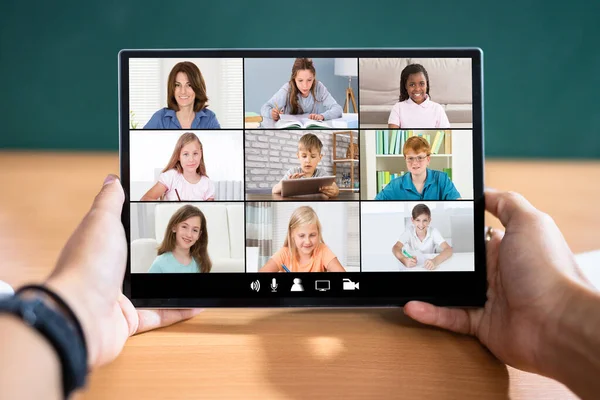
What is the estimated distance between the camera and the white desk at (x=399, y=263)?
2.26 ft

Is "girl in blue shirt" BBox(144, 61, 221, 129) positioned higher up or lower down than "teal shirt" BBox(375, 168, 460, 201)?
higher up

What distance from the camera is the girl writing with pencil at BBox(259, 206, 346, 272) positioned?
2.25 ft

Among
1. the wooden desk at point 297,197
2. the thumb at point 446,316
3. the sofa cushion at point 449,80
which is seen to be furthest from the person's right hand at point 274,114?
the thumb at point 446,316

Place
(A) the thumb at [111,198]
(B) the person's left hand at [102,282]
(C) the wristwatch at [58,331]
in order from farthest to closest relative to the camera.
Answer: (A) the thumb at [111,198]
(B) the person's left hand at [102,282]
(C) the wristwatch at [58,331]

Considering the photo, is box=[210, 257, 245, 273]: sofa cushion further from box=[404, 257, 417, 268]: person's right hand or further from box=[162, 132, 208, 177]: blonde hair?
Answer: box=[404, 257, 417, 268]: person's right hand

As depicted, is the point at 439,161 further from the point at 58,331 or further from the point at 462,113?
the point at 58,331

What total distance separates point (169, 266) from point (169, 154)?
16 cm

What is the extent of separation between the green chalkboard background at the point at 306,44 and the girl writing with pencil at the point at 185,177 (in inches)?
29.4

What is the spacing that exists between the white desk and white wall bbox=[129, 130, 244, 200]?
22 centimetres

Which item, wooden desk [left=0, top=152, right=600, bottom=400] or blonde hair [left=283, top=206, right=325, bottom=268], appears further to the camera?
blonde hair [left=283, top=206, right=325, bottom=268]

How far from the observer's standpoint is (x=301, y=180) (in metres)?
0.69

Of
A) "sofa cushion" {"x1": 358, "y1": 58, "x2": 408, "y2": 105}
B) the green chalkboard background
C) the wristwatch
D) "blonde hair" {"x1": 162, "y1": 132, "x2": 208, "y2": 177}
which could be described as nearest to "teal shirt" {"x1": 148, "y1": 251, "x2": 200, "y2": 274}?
"blonde hair" {"x1": 162, "y1": 132, "x2": 208, "y2": 177}

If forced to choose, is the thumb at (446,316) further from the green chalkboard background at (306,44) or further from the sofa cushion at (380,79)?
the green chalkboard background at (306,44)

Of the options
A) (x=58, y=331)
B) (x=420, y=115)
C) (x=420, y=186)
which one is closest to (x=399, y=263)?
(x=420, y=186)
